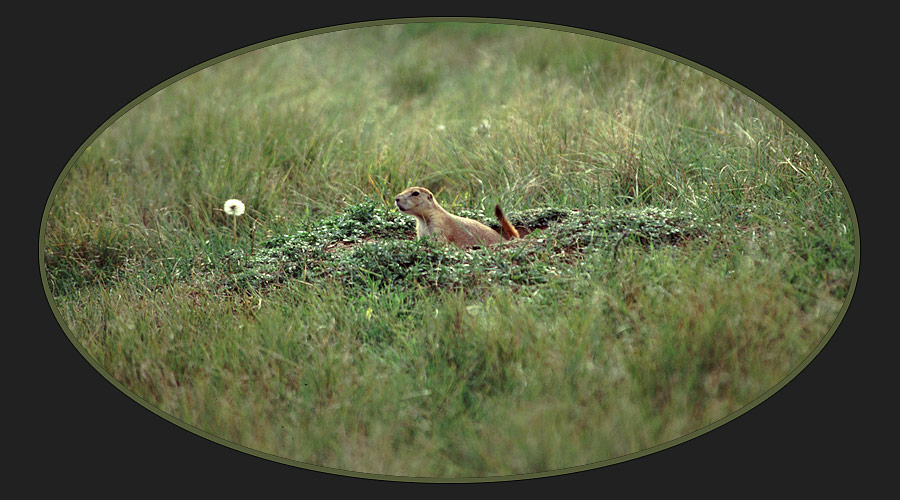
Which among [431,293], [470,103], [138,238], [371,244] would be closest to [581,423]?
[431,293]

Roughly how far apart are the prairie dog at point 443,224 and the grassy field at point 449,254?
30 centimetres

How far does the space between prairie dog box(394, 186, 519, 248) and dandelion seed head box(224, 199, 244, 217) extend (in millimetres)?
1549

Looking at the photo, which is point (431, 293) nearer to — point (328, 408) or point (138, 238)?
point (328, 408)

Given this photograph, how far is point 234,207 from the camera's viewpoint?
325 inches

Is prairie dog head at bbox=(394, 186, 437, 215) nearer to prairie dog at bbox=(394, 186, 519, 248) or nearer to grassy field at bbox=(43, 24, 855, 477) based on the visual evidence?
prairie dog at bbox=(394, 186, 519, 248)

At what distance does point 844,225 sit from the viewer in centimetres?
646

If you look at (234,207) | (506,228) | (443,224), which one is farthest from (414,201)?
(234,207)

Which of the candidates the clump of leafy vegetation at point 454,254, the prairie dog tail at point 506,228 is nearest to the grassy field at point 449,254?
the clump of leafy vegetation at point 454,254

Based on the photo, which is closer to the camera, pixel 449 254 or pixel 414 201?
pixel 449 254

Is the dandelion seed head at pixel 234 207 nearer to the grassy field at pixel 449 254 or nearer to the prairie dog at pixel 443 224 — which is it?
the grassy field at pixel 449 254

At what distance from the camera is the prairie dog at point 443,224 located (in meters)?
7.53

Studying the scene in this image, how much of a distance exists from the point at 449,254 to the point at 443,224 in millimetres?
663

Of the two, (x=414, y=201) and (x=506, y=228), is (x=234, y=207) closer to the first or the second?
(x=414, y=201)

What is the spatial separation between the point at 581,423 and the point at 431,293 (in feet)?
5.60
